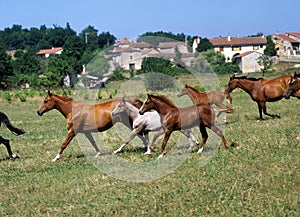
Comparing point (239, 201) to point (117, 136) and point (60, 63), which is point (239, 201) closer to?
point (117, 136)

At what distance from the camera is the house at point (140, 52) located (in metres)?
21.3

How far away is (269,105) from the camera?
27.1 meters

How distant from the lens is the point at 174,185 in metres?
10.4

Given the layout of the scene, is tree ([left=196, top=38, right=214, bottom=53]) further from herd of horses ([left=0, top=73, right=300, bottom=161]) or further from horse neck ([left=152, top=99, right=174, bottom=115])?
horse neck ([left=152, top=99, right=174, bottom=115])

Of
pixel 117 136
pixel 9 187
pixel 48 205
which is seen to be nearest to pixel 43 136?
pixel 117 136

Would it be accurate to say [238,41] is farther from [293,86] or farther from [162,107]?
[162,107]

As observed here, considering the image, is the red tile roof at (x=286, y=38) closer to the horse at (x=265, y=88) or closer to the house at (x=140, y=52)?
the house at (x=140, y=52)

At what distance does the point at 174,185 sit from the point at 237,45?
95.0m

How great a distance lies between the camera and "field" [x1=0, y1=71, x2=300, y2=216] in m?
8.85

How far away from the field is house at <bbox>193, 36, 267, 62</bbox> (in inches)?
3438

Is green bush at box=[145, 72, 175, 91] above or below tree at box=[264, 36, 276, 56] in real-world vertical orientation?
above

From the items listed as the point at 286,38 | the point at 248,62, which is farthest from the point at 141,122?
the point at 286,38

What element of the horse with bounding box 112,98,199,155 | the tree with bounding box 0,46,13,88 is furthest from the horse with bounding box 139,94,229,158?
the tree with bounding box 0,46,13,88

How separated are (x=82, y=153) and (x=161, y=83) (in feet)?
34.4
